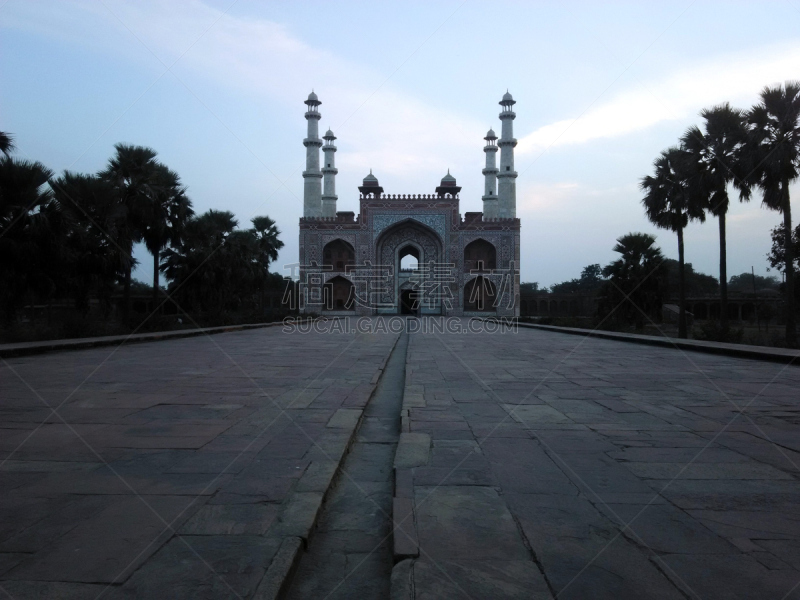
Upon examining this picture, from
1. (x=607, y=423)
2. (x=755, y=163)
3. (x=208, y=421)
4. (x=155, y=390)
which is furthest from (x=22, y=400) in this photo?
(x=755, y=163)

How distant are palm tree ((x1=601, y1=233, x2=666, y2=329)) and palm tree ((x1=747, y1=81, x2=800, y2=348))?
343 inches

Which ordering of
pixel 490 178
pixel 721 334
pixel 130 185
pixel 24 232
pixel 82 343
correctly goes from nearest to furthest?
pixel 82 343 < pixel 24 232 < pixel 721 334 < pixel 130 185 < pixel 490 178

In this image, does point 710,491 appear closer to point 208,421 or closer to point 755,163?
point 208,421

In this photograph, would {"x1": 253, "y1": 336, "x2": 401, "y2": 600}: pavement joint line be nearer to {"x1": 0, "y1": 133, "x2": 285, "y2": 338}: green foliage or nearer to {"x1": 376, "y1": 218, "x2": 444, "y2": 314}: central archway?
{"x1": 0, "y1": 133, "x2": 285, "y2": 338}: green foliage

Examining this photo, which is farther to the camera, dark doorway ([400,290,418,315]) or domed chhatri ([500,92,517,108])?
dark doorway ([400,290,418,315])

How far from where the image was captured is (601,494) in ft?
9.77

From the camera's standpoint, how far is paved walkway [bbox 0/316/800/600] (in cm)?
208

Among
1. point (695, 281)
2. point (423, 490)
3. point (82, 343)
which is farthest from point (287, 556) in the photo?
point (695, 281)

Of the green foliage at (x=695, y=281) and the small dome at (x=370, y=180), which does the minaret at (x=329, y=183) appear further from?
the green foliage at (x=695, y=281)

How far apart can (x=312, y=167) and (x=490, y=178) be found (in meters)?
14.1

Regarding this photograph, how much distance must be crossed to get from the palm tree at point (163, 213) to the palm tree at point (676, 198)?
51.5 feet

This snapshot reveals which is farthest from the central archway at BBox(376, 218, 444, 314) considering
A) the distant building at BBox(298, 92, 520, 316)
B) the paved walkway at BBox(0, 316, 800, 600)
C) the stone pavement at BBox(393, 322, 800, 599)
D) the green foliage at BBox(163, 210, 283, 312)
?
the stone pavement at BBox(393, 322, 800, 599)

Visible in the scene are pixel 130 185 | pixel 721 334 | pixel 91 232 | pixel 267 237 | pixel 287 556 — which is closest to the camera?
pixel 287 556

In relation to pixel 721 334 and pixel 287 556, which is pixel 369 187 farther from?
pixel 287 556
